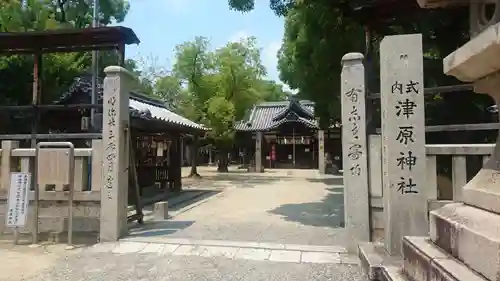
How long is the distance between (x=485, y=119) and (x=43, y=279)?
873cm

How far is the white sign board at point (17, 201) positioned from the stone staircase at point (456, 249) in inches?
239

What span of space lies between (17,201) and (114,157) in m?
1.79

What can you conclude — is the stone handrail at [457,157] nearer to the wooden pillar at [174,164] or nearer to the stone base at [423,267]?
the stone base at [423,267]

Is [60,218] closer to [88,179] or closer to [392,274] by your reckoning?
[88,179]

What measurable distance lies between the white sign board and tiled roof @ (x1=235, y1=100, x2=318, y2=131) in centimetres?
2552

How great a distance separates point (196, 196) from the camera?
14.8m

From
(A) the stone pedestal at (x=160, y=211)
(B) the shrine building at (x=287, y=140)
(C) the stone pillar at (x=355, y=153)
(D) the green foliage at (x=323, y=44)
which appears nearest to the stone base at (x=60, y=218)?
(A) the stone pedestal at (x=160, y=211)

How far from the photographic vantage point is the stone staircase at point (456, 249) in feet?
7.44

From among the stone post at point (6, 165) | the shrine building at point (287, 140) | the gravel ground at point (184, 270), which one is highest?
the shrine building at point (287, 140)

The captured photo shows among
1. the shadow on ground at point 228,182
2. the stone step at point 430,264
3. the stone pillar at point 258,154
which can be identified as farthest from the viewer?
the stone pillar at point 258,154

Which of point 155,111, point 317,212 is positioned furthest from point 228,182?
point 317,212

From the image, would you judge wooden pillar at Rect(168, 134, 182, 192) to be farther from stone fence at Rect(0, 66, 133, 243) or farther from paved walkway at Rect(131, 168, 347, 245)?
stone fence at Rect(0, 66, 133, 243)

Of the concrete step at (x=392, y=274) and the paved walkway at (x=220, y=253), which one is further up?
the concrete step at (x=392, y=274)

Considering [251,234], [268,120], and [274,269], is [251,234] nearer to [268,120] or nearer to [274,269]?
[274,269]
